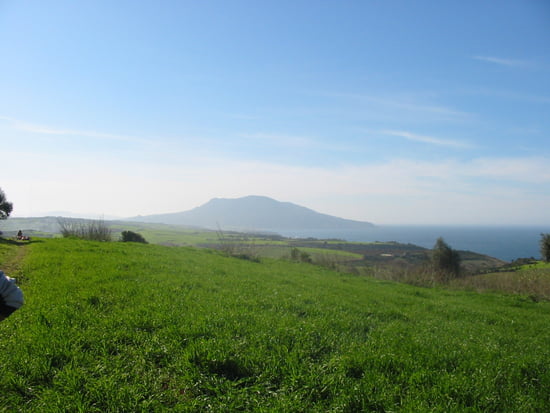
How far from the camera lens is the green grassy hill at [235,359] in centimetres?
365

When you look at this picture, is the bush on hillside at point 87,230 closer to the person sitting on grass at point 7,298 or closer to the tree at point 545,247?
the person sitting on grass at point 7,298

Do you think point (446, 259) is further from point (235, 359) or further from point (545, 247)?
point (235, 359)

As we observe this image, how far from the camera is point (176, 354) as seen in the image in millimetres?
4488

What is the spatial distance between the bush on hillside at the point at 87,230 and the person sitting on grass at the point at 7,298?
98.3ft

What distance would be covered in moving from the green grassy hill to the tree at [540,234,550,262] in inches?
1019

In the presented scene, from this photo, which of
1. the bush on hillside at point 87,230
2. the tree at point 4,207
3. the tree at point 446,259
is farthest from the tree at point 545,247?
the tree at point 4,207

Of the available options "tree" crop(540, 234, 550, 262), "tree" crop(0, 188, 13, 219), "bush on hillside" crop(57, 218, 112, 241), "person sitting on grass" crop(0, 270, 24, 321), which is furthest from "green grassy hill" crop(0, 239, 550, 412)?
"tree" crop(0, 188, 13, 219)

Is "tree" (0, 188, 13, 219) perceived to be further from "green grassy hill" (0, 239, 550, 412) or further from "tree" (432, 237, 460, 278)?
"tree" (432, 237, 460, 278)

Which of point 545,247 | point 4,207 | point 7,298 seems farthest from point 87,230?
point 545,247

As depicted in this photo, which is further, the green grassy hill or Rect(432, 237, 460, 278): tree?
Rect(432, 237, 460, 278): tree

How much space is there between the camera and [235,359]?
4484mm

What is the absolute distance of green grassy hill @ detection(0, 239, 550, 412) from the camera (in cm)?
365

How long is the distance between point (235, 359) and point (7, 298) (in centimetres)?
319

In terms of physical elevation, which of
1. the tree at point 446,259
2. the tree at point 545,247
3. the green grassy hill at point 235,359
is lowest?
the tree at point 446,259
